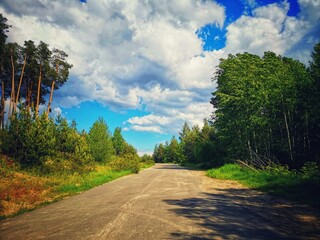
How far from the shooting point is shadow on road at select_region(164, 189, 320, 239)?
5289 millimetres

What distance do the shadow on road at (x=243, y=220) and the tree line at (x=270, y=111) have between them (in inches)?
472

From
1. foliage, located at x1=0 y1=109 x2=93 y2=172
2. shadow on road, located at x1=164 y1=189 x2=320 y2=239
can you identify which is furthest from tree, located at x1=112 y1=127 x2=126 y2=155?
shadow on road, located at x1=164 y1=189 x2=320 y2=239

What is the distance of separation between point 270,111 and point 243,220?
65.1ft

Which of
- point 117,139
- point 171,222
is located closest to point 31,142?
point 171,222

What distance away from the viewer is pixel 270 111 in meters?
23.6

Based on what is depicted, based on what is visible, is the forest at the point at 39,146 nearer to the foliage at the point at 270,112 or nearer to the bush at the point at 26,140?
the bush at the point at 26,140

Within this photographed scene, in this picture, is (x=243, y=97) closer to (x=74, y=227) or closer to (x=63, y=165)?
(x=63, y=165)

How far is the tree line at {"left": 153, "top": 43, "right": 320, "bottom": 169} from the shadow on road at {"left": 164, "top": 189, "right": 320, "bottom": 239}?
12.0m

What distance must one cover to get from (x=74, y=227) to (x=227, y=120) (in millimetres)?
24292

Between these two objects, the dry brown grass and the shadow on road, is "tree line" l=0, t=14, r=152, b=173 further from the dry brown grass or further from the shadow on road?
the shadow on road

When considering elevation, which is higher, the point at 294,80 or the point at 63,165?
the point at 294,80

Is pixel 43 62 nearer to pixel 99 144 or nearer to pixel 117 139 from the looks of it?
pixel 99 144

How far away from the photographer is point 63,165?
66.5 feet

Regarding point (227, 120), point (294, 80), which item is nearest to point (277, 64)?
point (294, 80)
